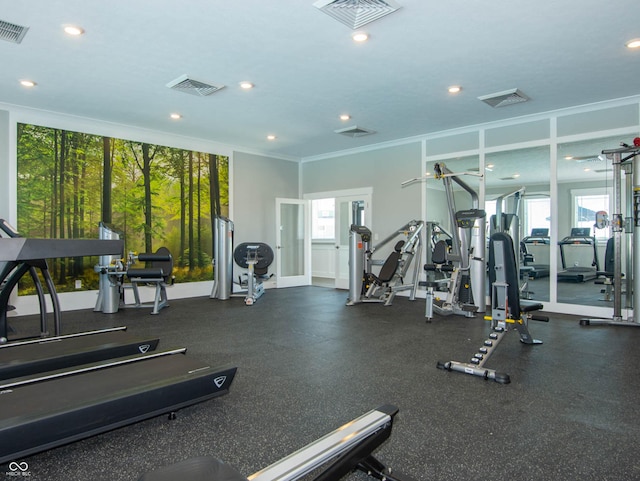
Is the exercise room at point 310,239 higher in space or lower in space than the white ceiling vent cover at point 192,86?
lower

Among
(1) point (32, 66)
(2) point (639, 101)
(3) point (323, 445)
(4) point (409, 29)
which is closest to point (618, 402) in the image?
(3) point (323, 445)

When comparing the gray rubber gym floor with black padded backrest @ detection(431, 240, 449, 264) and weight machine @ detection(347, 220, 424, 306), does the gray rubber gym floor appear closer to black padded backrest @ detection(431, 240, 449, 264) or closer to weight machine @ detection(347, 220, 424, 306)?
black padded backrest @ detection(431, 240, 449, 264)

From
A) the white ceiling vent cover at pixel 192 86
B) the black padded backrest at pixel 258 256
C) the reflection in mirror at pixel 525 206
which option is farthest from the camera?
the black padded backrest at pixel 258 256

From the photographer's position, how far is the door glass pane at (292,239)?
29.0ft

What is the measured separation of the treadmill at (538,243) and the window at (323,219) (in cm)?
389

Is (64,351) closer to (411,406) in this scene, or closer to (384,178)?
(411,406)

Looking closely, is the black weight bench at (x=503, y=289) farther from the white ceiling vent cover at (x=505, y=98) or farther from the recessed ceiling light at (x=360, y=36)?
the white ceiling vent cover at (x=505, y=98)

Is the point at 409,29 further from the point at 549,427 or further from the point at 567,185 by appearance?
the point at 567,185

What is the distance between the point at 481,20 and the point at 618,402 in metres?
3.02

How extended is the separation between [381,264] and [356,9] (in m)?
4.24

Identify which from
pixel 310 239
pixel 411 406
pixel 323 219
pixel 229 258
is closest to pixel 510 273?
pixel 411 406

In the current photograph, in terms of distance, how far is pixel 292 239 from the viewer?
8961 mm

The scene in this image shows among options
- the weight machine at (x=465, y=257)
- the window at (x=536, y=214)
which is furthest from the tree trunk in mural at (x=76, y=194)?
the window at (x=536, y=214)

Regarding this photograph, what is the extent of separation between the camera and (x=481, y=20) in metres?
3.40
